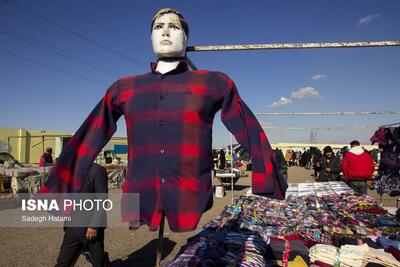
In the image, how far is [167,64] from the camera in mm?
2027

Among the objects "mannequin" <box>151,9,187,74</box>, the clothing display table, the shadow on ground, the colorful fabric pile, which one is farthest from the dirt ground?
the colorful fabric pile

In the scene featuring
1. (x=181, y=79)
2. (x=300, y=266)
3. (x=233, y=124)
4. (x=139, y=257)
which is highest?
(x=181, y=79)

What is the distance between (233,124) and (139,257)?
14.6ft

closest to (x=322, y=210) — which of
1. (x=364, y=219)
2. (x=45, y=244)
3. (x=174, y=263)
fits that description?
(x=364, y=219)

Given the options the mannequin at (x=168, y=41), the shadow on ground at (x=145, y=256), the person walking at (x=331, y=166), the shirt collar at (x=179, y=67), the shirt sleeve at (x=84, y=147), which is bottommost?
the shadow on ground at (x=145, y=256)

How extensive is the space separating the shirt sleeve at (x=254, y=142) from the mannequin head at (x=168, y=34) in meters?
0.40

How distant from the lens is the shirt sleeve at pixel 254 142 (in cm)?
181

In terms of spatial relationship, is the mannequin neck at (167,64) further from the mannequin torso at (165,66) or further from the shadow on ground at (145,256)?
the shadow on ground at (145,256)

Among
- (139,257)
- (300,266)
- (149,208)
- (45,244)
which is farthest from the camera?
(45,244)

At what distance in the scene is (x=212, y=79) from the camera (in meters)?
1.95

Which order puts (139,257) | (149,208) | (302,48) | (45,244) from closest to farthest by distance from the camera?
(149,208), (302,48), (139,257), (45,244)

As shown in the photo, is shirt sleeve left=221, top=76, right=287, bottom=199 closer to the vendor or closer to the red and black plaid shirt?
the red and black plaid shirt

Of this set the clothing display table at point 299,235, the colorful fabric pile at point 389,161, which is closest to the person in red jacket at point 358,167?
the colorful fabric pile at point 389,161

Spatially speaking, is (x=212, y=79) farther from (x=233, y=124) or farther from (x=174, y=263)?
(x=174, y=263)
